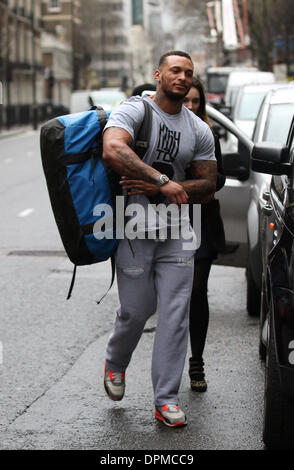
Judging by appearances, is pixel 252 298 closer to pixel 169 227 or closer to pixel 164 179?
pixel 169 227

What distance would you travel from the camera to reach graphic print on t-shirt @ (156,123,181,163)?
4.60 metres

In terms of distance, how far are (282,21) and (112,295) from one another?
1447 inches

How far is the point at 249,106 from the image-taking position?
1672 cm

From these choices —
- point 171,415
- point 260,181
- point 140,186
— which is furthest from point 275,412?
point 260,181

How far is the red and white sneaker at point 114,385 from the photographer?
200 inches

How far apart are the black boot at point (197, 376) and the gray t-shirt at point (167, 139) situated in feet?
3.62

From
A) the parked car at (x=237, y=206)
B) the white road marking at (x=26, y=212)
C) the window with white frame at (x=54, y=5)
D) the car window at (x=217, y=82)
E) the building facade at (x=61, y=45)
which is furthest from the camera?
the window with white frame at (x=54, y=5)

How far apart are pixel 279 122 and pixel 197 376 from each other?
9.40 ft

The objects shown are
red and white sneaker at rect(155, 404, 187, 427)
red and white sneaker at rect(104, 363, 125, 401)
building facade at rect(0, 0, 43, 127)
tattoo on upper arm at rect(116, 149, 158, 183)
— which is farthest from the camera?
building facade at rect(0, 0, 43, 127)

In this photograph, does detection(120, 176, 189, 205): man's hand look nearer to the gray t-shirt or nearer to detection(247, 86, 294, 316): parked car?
the gray t-shirt

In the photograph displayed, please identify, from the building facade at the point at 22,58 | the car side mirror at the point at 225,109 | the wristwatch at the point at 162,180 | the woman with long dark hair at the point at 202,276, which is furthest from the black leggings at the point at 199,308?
the building facade at the point at 22,58

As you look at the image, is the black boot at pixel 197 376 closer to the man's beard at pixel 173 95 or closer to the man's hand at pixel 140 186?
the man's hand at pixel 140 186

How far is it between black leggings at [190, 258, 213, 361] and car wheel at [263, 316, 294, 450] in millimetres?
A: 1302

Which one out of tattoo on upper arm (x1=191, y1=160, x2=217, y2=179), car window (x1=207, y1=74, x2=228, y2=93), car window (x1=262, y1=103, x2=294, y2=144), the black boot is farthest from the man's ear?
car window (x1=207, y1=74, x2=228, y2=93)
